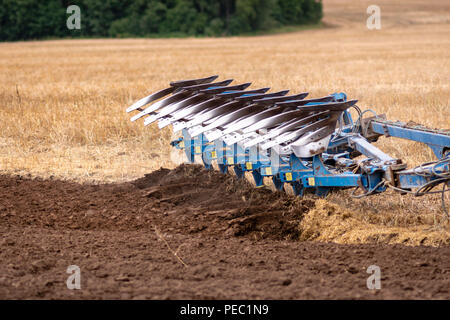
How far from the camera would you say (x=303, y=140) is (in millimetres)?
5621

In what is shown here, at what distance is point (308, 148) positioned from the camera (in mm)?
5543

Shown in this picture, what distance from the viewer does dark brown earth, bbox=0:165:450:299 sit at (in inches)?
149

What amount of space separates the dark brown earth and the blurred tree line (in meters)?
55.1

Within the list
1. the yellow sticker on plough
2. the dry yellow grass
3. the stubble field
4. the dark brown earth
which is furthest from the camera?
the dry yellow grass

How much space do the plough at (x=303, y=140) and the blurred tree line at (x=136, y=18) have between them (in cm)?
5478

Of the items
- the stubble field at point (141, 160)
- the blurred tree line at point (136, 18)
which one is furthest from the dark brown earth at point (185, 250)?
the blurred tree line at point (136, 18)

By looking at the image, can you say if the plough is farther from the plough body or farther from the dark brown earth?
the dark brown earth

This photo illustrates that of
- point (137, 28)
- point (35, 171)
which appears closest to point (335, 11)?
point (137, 28)

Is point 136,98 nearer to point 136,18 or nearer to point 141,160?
point 141,160

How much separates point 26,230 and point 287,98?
9.81 ft

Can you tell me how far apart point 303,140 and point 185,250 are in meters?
1.57

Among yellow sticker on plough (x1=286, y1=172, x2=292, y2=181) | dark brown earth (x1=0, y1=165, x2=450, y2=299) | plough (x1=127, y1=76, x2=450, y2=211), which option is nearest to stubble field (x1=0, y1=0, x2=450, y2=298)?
dark brown earth (x1=0, y1=165, x2=450, y2=299)

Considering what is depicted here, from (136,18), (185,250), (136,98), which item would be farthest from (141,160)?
(136,18)

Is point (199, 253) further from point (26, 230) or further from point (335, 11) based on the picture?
point (335, 11)
